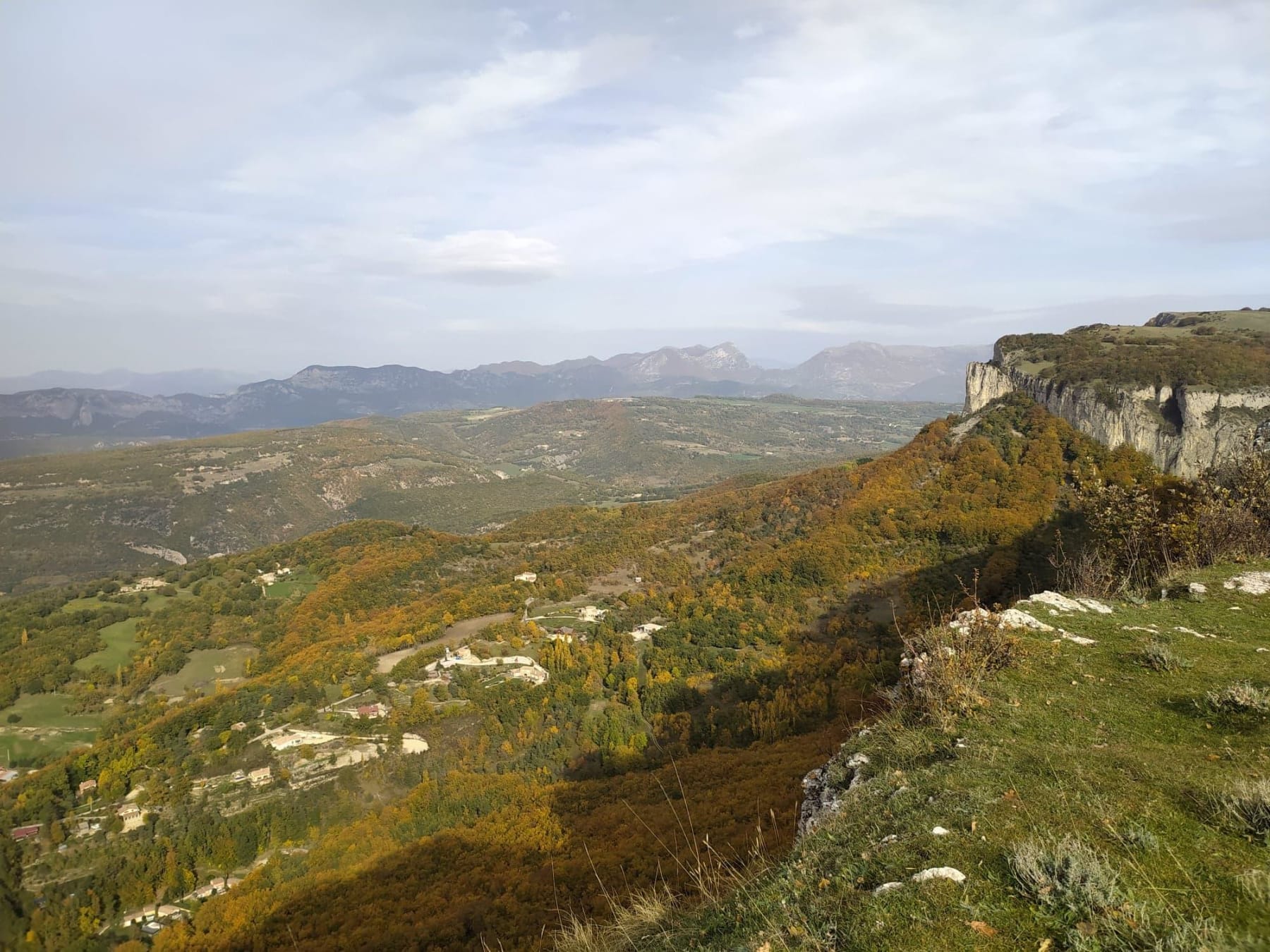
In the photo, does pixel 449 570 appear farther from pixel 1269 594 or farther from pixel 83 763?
pixel 1269 594

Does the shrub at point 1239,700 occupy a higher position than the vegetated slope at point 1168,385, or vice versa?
the vegetated slope at point 1168,385

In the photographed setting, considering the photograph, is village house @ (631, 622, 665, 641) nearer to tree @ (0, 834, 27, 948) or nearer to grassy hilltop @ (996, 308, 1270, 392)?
tree @ (0, 834, 27, 948)

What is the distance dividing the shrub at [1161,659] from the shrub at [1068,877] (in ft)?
27.4

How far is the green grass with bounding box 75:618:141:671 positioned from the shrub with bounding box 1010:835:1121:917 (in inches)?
3612

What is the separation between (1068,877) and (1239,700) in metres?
7.48

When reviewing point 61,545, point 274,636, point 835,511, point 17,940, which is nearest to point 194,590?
point 274,636

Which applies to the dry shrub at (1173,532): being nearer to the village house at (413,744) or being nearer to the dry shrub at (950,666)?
the dry shrub at (950,666)

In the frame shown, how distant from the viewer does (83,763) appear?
155 feet

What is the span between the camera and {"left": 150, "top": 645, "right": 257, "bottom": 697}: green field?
64.6 meters

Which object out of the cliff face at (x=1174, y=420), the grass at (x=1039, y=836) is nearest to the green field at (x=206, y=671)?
the grass at (x=1039, y=836)

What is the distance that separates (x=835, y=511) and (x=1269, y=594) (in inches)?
2132

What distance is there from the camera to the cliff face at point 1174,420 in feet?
144

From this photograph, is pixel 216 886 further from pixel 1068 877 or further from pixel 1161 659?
pixel 1161 659

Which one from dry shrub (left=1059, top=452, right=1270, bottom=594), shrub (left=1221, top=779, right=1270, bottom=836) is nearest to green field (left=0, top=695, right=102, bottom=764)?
shrub (left=1221, top=779, right=1270, bottom=836)
